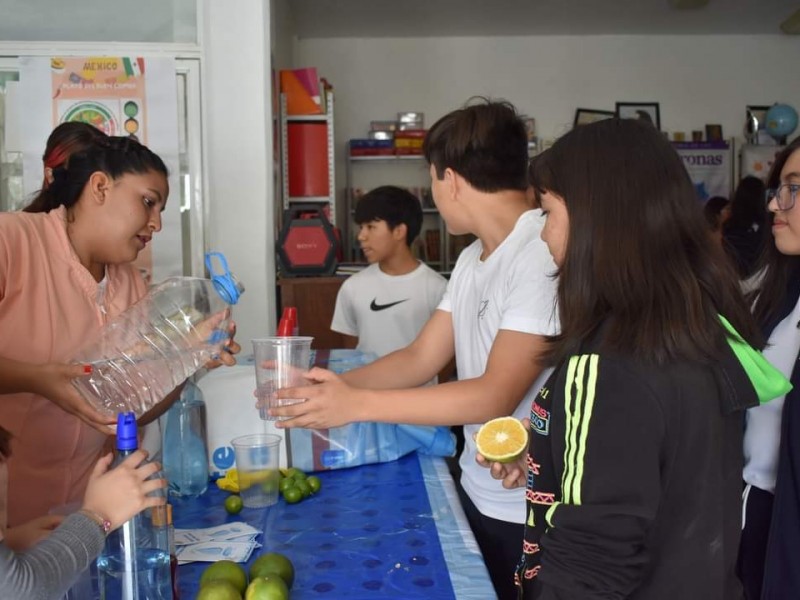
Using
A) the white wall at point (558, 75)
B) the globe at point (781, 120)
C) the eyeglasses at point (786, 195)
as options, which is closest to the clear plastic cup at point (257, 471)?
the eyeglasses at point (786, 195)

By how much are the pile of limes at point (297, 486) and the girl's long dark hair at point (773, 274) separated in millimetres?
1158

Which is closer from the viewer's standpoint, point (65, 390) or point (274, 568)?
point (274, 568)

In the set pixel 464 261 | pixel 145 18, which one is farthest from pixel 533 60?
pixel 464 261

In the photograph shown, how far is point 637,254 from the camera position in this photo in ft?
3.43

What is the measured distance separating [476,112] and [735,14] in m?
6.14

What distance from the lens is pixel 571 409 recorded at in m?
1.01

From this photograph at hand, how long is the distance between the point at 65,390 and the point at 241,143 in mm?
Result: 2102

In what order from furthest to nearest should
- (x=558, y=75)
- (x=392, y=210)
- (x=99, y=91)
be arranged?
(x=558, y=75) < (x=392, y=210) < (x=99, y=91)

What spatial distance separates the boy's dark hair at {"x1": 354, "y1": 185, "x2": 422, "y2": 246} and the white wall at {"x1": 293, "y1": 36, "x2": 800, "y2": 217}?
353 centimetres

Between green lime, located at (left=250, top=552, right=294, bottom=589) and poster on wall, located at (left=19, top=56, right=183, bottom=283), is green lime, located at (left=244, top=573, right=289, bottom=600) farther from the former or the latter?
poster on wall, located at (left=19, top=56, right=183, bottom=283)

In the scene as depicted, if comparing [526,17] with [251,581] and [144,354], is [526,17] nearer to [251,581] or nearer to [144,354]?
[144,354]

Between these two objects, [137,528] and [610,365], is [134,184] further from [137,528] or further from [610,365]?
[610,365]

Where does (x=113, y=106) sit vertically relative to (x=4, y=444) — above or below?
above

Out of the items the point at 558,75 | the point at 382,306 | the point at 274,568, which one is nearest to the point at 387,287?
the point at 382,306
